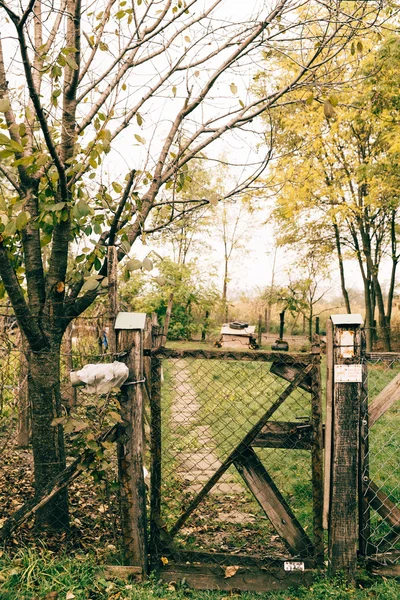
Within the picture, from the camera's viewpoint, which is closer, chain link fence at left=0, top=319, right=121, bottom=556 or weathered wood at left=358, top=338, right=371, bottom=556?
chain link fence at left=0, top=319, right=121, bottom=556

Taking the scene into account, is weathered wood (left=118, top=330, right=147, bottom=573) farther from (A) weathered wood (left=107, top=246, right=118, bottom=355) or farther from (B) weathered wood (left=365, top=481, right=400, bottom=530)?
(B) weathered wood (left=365, top=481, right=400, bottom=530)

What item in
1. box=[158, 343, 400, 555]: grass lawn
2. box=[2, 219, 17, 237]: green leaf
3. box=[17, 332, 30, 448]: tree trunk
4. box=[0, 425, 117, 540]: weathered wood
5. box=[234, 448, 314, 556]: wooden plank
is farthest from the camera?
box=[17, 332, 30, 448]: tree trunk

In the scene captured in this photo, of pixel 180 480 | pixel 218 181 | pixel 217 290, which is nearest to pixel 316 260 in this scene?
pixel 217 290

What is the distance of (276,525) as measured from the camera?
345 centimetres

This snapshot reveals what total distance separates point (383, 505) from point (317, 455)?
1.89 ft

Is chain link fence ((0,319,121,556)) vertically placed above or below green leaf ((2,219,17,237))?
below

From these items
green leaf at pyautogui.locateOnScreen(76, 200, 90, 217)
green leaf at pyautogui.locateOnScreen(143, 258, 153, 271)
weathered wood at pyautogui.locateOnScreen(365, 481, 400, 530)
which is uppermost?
green leaf at pyautogui.locateOnScreen(76, 200, 90, 217)

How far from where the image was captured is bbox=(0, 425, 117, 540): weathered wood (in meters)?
3.24

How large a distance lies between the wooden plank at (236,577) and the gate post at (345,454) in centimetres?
25

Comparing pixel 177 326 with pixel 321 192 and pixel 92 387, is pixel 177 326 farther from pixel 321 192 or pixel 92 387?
pixel 92 387

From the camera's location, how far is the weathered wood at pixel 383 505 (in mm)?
3424

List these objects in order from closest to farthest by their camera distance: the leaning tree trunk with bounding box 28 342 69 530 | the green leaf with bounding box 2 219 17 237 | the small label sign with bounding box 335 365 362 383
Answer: the green leaf with bounding box 2 219 17 237 → the small label sign with bounding box 335 365 362 383 → the leaning tree trunk with bounding box 28 342 69 530

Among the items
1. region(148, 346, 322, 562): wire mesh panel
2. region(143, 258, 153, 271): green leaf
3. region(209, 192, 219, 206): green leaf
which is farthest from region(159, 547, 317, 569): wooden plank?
region(209, 192, 219, 206): green leaf

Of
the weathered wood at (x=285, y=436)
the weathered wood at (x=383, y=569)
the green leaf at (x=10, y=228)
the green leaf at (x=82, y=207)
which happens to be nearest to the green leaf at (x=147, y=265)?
the green leaf at (x=82, y=207)
